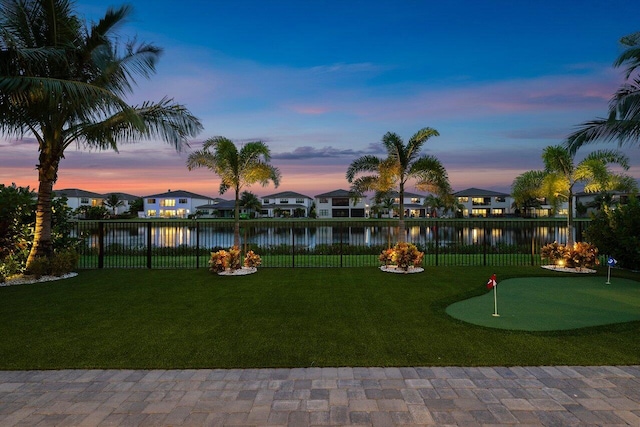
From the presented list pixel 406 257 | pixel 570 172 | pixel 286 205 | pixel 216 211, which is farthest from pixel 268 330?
pixel 286 205

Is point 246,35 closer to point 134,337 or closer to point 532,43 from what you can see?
point 532,43

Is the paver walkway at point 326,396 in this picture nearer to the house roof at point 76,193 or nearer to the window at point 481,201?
the house roof at point 76,193

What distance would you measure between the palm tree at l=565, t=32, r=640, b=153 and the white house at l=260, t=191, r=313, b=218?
60.4 m

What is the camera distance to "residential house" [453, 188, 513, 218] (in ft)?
259

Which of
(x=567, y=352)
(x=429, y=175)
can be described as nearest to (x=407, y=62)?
(x=429, y=175)

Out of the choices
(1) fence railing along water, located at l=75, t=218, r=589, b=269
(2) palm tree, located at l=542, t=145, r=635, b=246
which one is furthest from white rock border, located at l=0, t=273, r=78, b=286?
(2) palm tree, located at l=542, t=145, r=635, b=246

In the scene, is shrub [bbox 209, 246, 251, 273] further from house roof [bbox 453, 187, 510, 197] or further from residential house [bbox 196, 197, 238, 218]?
house roof [bbox 453, 187, 510, 197]

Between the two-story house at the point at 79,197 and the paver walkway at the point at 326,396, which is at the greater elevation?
the two-story house at the point at 79,197

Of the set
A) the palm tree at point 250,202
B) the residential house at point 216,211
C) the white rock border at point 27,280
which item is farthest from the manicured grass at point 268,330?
the residential house at point 216,211

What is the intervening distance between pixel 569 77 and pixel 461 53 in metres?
4.89

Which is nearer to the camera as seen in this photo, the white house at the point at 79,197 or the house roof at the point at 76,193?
the white house at the point at 79,197

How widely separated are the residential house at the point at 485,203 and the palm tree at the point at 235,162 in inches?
2914

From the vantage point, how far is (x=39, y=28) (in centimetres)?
957

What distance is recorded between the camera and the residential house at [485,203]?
7894cm
